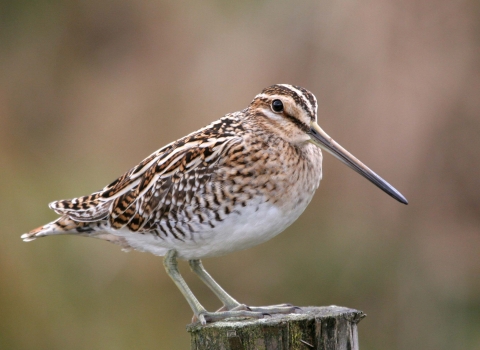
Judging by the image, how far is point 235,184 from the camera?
446 cm

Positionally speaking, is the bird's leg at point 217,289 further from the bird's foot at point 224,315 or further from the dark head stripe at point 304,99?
the dark head stripe at point 304,99

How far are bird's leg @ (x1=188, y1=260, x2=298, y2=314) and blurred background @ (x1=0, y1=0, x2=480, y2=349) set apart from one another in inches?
101

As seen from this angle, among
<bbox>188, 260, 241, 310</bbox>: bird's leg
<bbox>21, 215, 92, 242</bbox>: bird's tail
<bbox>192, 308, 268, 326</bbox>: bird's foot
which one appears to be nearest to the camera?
<bbox>192, 308, 268, 326</bbox>: bird's foot

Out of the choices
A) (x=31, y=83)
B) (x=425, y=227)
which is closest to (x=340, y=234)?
(x=425, y=227)

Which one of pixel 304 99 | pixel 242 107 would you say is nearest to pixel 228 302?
pixel 304 99

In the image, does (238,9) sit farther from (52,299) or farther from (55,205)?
(55,205)

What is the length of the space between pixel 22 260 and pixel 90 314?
91 centimetres

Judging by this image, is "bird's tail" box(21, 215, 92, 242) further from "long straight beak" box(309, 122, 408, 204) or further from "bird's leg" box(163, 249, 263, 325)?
"long straight beak" box(309, 122, 408, 204)

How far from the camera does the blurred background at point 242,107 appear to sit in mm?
7762

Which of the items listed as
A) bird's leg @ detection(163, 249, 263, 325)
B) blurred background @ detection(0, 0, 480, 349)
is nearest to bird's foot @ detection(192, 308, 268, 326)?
bird's leg @ detection(163, 249, 263, 325)

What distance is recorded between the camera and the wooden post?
3727 mm

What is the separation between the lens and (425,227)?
8375 millimetres

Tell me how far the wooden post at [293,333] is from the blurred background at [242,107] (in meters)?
3.83

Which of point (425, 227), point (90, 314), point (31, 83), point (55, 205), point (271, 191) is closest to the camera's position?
point (271, 191)
